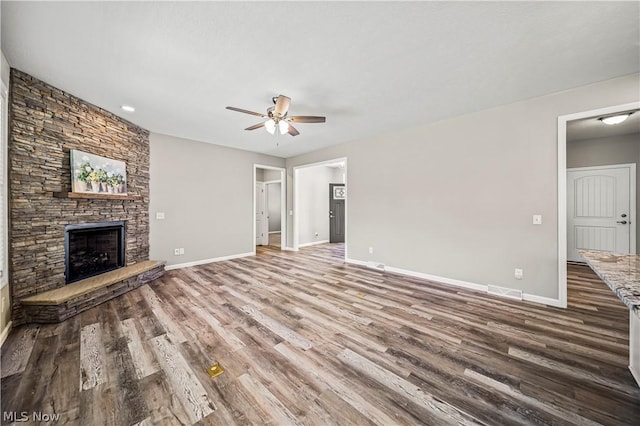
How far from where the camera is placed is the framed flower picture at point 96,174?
9.53ft

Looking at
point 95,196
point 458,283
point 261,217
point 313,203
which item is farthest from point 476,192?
point 261,217

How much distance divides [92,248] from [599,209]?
913 cm

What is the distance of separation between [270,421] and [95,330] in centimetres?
219

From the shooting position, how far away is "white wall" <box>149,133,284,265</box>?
4.32 meters

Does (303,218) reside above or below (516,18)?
below

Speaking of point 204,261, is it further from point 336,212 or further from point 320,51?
point 320,51

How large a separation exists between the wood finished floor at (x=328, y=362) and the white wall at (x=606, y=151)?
315 centimetres

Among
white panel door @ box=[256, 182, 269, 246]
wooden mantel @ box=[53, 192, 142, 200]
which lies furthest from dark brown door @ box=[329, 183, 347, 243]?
wooden mantel @ box=[53, 192, 142, 200]

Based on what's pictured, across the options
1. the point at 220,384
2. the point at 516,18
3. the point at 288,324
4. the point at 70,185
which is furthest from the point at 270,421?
the point at 70,185

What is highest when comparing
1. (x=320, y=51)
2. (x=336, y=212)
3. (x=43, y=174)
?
(x=320, y=51)

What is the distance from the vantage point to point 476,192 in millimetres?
3334

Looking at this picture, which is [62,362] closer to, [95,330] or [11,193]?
[95,330]

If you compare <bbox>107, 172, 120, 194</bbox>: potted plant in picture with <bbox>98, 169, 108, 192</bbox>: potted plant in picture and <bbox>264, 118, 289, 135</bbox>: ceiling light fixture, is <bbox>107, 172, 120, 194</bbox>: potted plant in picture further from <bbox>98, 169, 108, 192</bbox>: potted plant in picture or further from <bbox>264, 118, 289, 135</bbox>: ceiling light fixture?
<bbox>264, 118, 289, 135</bbox>: ceiling light fixture

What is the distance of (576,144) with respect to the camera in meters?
4.74
